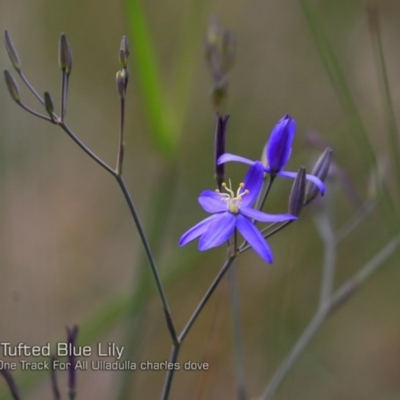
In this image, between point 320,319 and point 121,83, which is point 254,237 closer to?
point 121,83

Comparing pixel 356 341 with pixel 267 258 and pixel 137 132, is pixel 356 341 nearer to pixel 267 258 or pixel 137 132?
pixel 137 132

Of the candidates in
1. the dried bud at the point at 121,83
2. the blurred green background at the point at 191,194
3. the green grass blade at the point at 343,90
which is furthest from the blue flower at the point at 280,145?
the blurred green background at the point at 191,194

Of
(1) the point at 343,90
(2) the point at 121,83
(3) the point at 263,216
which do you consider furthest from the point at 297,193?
(1) the point at 343,90

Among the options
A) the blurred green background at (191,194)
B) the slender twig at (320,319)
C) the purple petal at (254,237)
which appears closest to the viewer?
the purple petal at (254,237)

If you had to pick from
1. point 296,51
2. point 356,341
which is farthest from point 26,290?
point 296,51

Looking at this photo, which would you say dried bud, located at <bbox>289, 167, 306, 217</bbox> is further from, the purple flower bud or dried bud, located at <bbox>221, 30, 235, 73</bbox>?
dried bud, located at <bbox>221, 30, 235, 73</bbox>

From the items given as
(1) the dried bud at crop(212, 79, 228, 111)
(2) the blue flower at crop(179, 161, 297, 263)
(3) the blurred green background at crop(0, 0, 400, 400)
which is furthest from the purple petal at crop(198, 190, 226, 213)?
(3) the blurred green background at crop(0, 0, 400, 400)

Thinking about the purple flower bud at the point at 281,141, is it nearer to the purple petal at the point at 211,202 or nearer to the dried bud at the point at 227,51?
the purple petal at the point at 211,202
